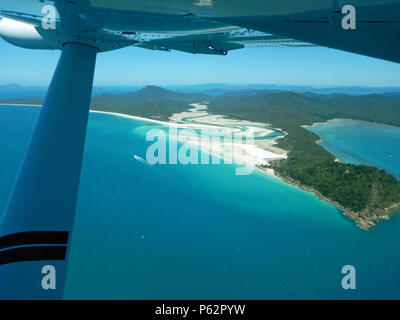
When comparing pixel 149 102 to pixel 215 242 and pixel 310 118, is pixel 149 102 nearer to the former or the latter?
pixel 310 118

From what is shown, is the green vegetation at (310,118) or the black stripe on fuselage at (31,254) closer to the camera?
the black stripe on fuselage at (31,254)

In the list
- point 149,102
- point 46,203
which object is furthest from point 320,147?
point 149,102

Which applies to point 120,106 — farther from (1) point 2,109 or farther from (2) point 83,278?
(2) point 83,278

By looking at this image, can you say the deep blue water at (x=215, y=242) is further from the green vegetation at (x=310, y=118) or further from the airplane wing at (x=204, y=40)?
the airplane wing at (x=204, y=40)

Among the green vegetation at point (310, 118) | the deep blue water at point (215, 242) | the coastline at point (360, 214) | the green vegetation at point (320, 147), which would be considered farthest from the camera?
the green vegetation at point (310, 118)

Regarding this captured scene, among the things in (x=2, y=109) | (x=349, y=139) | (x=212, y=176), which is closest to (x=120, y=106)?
(x=2, y=109)

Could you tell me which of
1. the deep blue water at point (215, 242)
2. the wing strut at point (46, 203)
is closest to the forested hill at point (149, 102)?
the deep blue water at point (215, 242)

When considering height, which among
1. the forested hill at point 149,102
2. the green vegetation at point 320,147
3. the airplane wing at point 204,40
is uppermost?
the forested hill at point 149,102
